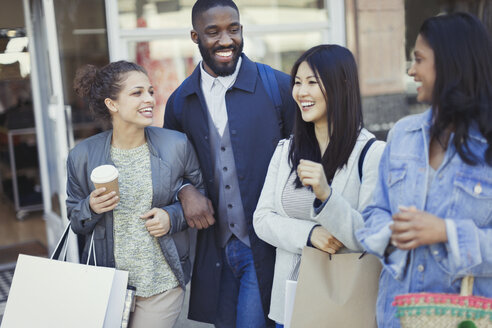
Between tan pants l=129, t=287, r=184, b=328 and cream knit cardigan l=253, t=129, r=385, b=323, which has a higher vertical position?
cream knit cardigan l=253, t=129, r=385, b=323

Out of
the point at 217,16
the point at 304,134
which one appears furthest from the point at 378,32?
the point at 304,134

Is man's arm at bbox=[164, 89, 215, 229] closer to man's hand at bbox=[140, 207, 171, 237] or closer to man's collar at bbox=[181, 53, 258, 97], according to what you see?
man's hand at bbox=[140, 207, 171, 237]

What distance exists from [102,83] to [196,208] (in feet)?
2.49

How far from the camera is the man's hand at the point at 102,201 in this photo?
2.49 metres

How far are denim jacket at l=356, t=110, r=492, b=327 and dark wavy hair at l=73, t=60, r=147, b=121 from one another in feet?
4.49

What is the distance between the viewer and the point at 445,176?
181cm

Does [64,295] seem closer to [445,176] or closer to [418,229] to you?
[418,229]

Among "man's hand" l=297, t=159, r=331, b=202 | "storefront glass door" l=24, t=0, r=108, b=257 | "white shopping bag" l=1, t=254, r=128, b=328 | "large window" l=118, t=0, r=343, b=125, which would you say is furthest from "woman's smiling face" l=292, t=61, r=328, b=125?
"large window" l=118, t=0, r=343, b=125

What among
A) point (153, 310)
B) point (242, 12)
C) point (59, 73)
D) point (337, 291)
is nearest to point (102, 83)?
point (153, 310)

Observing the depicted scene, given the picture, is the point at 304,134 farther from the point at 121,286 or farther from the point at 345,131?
the point at 121,286

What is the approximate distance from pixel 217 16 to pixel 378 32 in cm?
304

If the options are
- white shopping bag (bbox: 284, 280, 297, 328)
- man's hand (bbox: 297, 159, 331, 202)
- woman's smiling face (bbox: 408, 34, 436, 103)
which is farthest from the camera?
white shopping bag (bbox: 284, 280, 297, 328)

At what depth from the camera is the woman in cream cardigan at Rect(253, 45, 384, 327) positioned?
221cm

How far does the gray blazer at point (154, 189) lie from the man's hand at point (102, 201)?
0.27ft
